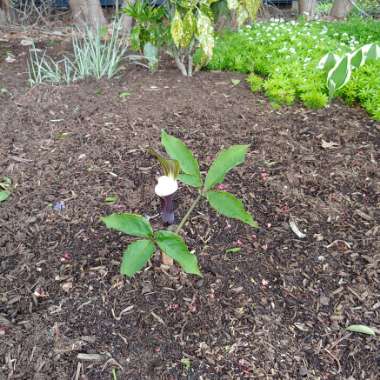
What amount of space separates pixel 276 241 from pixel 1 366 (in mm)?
1029

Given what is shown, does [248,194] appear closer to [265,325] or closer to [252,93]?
[265,325]

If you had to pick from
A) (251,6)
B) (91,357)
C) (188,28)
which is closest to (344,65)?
(251,6)

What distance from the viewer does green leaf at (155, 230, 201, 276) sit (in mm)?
997

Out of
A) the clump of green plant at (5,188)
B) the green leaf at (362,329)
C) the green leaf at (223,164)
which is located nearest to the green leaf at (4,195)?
the clump of green plant at (5,188)

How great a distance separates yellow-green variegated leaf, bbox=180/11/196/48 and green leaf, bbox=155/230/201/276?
5.74 feet

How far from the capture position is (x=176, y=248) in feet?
3.33

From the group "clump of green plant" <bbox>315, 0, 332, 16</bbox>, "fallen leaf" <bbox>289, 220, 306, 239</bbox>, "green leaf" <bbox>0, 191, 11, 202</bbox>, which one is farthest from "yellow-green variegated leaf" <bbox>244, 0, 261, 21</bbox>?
"clump of green plant" <bbox>315, 0, 332, 16</bbox>

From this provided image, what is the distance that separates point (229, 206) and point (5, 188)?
4.04 feet

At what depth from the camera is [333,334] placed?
129 cm

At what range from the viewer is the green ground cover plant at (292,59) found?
2557mm

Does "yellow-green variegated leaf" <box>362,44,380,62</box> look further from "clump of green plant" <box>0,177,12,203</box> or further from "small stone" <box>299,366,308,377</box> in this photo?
"clump of green plant" <box>0,177,12,203</box>

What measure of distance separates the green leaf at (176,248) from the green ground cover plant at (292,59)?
5.82 ft

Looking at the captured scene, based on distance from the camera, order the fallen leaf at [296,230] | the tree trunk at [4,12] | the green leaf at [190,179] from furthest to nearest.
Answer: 1. the tree trunk at [4,12]
2. the fallen leaf at [296,230]
3. the green leaf at [190,179]

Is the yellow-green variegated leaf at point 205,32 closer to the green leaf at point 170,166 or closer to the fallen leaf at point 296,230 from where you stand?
the fallen leaf at point 296,230
